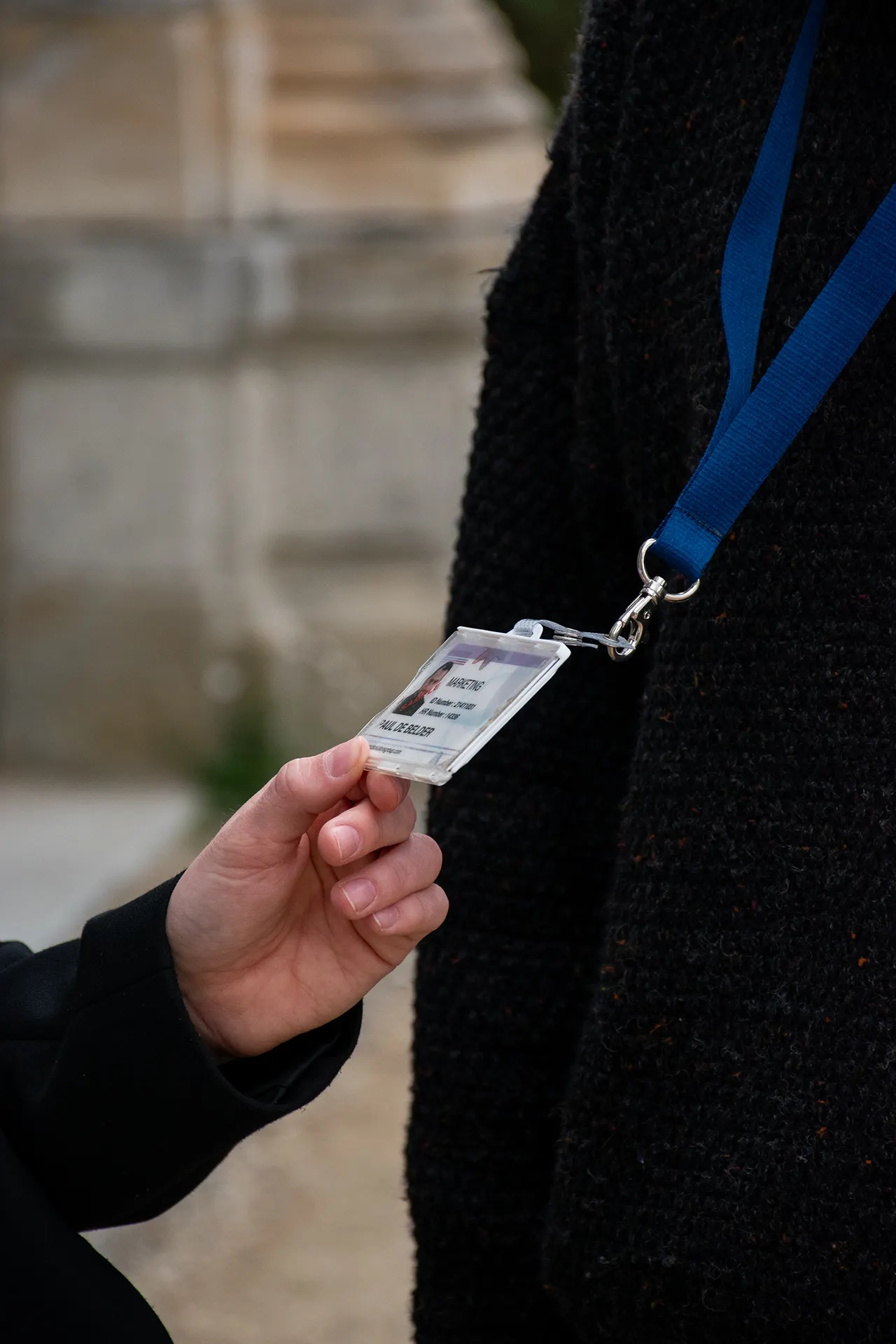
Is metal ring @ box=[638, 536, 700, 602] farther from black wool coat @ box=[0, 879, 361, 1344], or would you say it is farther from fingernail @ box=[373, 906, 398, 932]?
black wool coat @ box=[0, 879, 361, 1344]

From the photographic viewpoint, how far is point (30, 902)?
11.3 feet

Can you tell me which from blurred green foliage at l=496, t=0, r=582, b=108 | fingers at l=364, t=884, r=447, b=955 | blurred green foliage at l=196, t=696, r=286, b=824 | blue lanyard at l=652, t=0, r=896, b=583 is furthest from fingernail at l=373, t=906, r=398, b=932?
blurred green foliage at l=496, t=0, r=582, b=108

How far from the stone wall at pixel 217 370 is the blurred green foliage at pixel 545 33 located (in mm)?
2330

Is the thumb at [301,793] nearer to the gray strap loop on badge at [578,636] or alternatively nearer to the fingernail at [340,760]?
the fingernail at [340,760]

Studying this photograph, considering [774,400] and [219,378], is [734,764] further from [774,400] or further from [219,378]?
[219,378]

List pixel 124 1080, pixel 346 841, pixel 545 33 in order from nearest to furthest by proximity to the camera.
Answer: pixel 346 841 < pixel 124 1080 < pixel 545 33

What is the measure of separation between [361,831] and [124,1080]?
22 centimetres

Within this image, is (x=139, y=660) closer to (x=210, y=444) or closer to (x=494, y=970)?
(x=210, y=444)

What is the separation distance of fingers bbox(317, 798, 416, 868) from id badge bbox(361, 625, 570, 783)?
3cm

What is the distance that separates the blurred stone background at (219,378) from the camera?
4301mm

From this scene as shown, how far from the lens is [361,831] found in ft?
2.71

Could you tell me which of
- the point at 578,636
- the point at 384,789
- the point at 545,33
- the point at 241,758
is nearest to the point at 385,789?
the point at 384,789

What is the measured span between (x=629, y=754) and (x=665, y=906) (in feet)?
0.61

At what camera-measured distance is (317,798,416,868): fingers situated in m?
0.82
